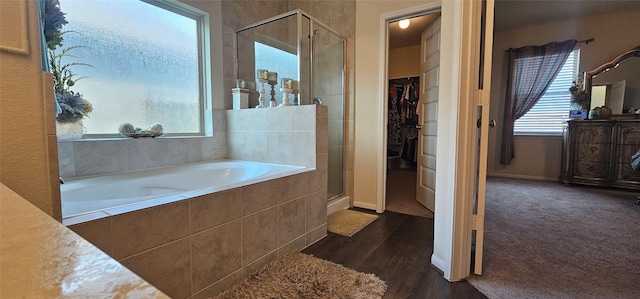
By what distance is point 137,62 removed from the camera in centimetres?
215

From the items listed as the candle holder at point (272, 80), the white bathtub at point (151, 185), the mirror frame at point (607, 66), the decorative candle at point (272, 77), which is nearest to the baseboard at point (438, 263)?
the white bathtub at point (151, 185)

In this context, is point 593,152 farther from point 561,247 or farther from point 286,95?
point 286,95

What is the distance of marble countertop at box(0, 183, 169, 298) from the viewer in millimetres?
292

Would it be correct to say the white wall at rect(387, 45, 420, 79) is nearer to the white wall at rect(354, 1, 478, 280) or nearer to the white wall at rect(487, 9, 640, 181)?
the white wall at rect(487, 9, 640, 181)

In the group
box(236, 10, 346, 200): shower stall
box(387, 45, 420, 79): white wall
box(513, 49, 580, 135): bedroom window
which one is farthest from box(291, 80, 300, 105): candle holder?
box(513, 49, 580, 135): bedroom window

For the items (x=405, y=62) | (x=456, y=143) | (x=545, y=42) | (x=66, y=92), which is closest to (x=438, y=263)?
(x=456, y=143)

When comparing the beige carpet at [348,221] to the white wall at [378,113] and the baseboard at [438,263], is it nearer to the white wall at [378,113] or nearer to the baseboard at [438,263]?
the white wall at [378,113]

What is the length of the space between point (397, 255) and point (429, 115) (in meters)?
1.57

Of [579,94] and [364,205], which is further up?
[579,94]

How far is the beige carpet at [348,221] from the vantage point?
228 cm

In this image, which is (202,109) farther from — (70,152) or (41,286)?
(41,286)

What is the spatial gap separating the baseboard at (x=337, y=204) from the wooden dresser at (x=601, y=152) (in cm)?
344

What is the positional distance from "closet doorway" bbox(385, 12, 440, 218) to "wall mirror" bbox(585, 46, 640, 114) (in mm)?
2376

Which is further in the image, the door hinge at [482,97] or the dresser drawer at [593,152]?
the dresser drawer at [593,152]
